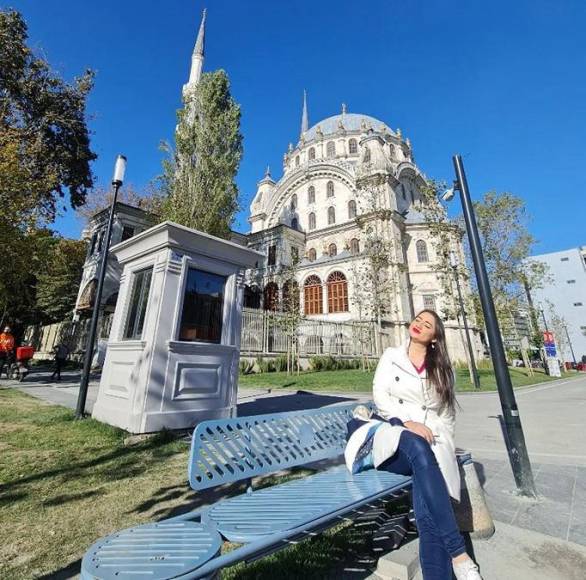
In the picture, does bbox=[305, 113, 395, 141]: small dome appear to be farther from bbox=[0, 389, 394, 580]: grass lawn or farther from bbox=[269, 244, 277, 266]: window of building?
bbox=[0, 389, 394, 580]: grass lawn

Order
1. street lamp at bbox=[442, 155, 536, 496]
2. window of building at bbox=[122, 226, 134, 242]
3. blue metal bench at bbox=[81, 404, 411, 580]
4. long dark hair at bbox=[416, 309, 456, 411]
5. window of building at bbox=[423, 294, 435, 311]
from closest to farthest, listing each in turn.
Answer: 1. blue metal bench at bbox=[81, 404, 411, 580]
2. long dark hair at bbox=[416, 309, 456, 411]
3. street lamp at bbox=[442, 155, 536, 496]
4. window of building at bbox=[122, 226, 134, 242]
5. window of building at bbox=[423, 294, 435, 311]

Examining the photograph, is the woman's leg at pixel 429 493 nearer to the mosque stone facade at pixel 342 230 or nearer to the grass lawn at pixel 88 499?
the grass lawn at pixel 88 499

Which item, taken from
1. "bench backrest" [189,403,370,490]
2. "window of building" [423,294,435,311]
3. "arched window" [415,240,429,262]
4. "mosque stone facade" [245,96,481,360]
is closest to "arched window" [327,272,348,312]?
"mosque stone facade" [245,96,481,360]

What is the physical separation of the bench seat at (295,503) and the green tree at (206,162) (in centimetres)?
1703

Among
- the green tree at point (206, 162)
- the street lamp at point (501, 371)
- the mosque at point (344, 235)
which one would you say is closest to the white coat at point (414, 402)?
the street lamp at point (501, 371)

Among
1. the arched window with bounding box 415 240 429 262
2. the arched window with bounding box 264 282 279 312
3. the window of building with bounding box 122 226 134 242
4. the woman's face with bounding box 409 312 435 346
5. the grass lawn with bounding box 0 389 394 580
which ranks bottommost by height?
the grass lawn with bounding box 0 389 394 580

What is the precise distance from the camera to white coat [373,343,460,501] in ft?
7.66

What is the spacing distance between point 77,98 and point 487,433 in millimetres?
19713

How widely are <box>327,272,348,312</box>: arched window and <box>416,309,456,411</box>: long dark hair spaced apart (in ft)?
87.5

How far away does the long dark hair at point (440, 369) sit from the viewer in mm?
2600

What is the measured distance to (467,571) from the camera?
189cm

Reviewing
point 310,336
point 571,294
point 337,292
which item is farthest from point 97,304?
point 571,294

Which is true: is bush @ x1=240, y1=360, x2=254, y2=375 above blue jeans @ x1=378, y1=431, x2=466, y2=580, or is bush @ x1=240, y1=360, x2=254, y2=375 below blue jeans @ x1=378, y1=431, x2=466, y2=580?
above

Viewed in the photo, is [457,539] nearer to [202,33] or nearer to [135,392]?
[135,392]
